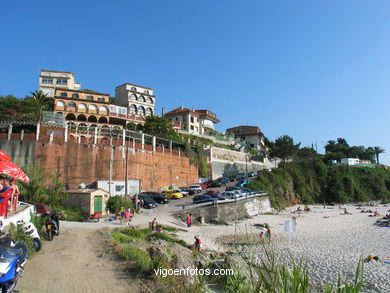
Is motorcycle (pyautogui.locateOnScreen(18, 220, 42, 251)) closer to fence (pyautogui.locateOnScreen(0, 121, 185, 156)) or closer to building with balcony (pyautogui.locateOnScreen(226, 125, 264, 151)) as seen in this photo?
fence (pyautogui.locateOnScreen(0, 121, 185, 156))

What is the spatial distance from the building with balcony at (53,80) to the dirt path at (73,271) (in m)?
62.9

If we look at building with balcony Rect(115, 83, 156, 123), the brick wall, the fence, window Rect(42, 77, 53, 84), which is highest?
window Rect(42, 77, 53, 84)

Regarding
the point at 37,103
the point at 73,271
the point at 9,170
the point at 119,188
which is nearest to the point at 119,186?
the point at 119,188

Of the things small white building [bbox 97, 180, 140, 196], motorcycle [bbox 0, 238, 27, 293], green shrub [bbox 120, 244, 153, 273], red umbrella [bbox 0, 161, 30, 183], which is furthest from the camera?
small white building [bbox 97, 180, 140, 196]

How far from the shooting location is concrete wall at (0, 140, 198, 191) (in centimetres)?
3216

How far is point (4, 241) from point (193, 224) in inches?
826

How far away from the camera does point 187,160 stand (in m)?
47.2

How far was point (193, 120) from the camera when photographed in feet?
244

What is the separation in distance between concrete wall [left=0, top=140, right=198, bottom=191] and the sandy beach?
48.1ft

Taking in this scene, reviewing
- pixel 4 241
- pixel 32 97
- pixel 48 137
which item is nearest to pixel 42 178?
pixel 48 137

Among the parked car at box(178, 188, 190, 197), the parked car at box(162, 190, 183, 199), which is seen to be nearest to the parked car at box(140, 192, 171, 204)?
the parked car at box(162, 190, 183, 199)

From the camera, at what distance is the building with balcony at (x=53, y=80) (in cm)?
6638

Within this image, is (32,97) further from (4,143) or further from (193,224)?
(193,224)

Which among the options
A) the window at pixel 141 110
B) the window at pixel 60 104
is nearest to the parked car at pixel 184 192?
the window at pixel 60 104
